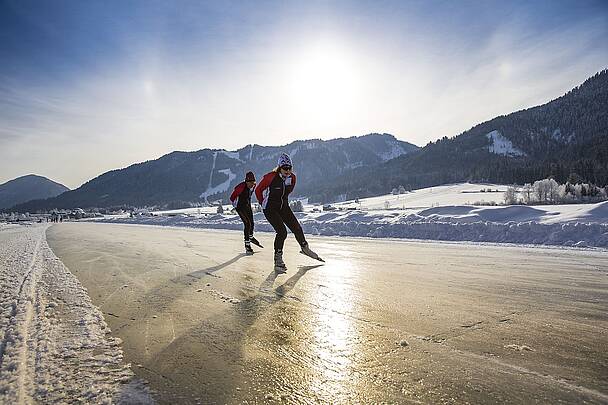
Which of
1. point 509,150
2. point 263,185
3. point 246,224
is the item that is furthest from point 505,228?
point 509,150

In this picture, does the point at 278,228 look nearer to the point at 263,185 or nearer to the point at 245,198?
the point at 263,185

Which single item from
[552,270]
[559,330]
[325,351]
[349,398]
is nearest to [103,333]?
[325,351]

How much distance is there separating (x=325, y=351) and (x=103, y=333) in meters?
1.83

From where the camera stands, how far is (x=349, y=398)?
191 centimetres

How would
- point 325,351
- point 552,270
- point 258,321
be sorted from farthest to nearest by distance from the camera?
point 552,270 → point 258,321 → point 325,351

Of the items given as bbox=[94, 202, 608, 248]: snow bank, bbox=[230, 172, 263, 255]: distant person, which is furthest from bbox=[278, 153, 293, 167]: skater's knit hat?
Answer: bbox=[94, 202, 608, 248]: snow bank

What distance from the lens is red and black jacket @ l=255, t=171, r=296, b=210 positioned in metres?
7.25

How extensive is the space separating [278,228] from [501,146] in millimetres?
168039

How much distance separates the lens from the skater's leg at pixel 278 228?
7066 millimetres

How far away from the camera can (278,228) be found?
7.16 m

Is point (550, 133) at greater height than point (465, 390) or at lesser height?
greater

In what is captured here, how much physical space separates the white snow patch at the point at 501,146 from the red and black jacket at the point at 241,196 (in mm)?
153412

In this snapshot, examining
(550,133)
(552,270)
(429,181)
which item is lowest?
(552,270)

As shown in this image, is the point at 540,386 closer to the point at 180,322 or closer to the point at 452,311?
the point at 452,311
